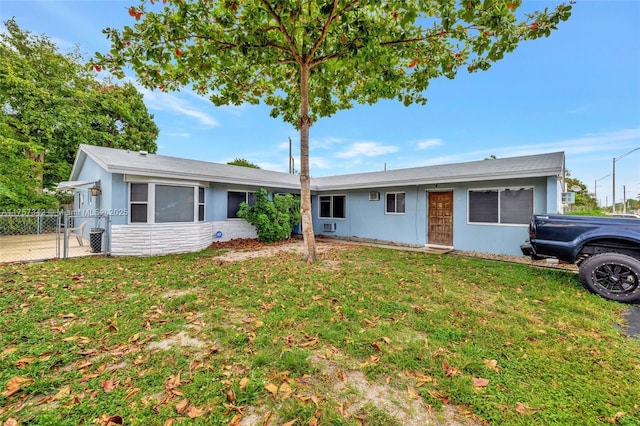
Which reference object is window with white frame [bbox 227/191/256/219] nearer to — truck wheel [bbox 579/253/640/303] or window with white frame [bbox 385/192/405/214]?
window with white frame [bbox 385/192/405/214]

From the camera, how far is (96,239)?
7.99 m

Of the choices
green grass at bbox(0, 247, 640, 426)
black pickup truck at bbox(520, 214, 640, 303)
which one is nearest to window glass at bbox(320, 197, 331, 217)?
green grass at bbox(0, 247, 640, 426)

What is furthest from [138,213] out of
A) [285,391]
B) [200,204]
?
[285,391]

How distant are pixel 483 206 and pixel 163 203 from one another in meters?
10.6

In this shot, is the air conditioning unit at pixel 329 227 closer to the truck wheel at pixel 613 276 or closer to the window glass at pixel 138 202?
the window glass at pixel 138 202

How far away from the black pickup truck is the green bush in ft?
27.0

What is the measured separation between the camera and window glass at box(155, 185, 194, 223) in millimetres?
8344

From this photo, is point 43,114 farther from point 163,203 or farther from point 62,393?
point 62,393

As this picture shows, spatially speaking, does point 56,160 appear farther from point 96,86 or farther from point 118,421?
point 118,421

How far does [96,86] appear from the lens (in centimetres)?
2020

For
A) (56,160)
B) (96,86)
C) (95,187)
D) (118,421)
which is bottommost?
(118,421)

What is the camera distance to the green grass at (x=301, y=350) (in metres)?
1.95

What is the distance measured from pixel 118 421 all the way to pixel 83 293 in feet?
12.2

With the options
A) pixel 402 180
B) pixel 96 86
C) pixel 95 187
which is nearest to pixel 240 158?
pixel 96 86
